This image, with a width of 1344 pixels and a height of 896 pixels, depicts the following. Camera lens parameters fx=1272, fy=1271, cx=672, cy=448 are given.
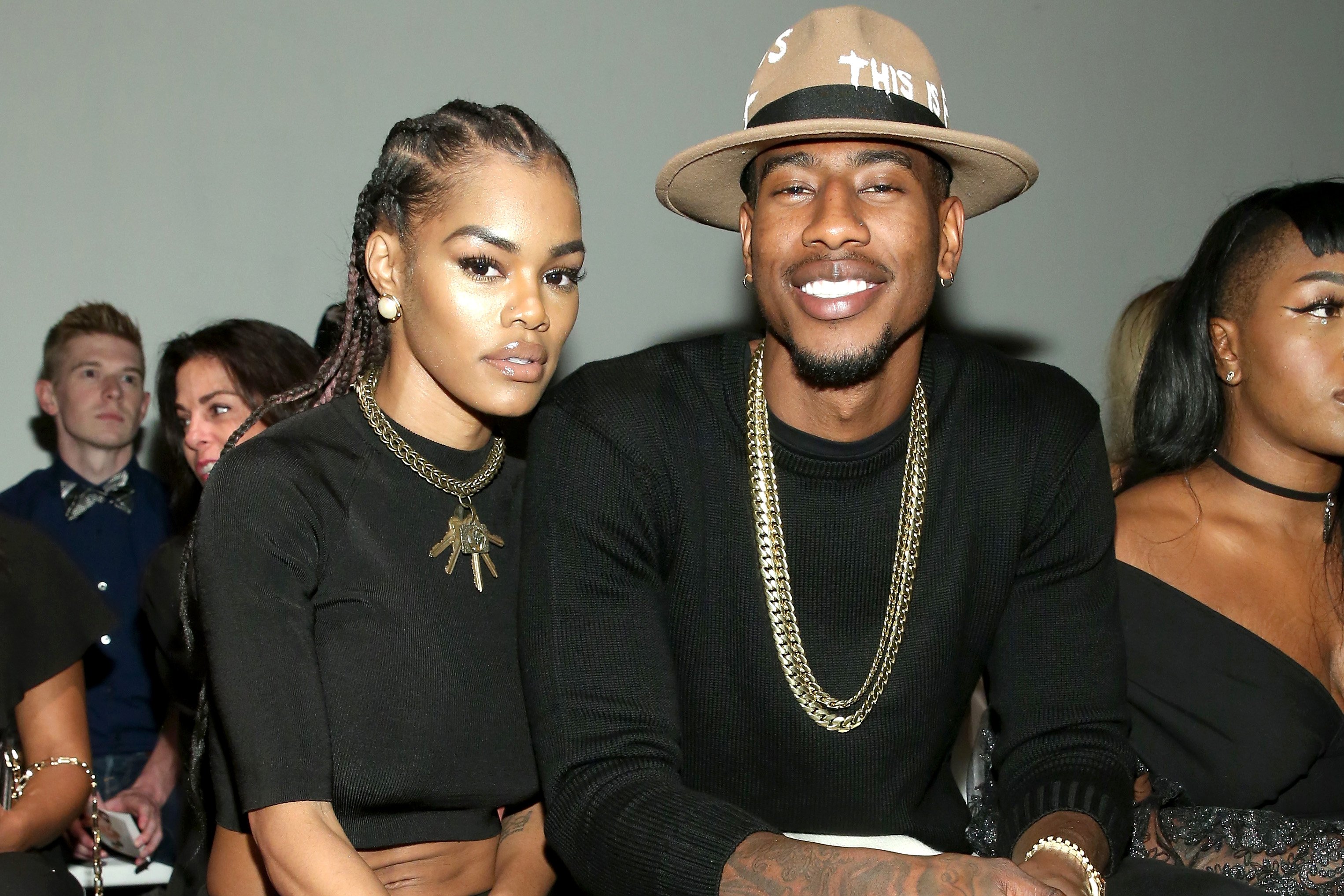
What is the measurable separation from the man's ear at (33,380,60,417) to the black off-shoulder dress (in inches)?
112

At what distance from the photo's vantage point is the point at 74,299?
357 centimetres

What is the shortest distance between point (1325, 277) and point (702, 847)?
1552mm

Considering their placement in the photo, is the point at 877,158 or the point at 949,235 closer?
the point at 877,158

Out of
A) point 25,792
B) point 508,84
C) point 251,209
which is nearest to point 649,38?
point 508,84

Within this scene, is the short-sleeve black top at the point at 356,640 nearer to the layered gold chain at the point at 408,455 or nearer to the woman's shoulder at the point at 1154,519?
the layered gold chain at the point at 408,455

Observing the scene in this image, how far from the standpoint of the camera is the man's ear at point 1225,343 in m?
2.45

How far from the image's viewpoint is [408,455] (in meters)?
1.88

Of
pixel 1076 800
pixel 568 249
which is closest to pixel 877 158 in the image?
pixel 568 249

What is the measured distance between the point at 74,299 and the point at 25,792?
172cm

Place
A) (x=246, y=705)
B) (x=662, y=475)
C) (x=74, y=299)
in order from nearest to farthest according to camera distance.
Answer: (x=246, y=705) → (x=662, y=475) → (x=74, y=299)

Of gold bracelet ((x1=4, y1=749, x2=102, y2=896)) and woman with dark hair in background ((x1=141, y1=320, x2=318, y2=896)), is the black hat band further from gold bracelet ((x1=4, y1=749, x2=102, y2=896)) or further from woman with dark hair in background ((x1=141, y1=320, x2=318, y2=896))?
gold bracelet ((x1=4, y1=749, x2=102, y2=896))

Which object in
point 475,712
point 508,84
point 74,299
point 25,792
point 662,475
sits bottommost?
point 25,792

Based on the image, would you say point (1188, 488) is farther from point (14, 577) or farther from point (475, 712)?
point (14, 577)

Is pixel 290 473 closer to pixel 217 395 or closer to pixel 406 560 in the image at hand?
pixel 406 560
